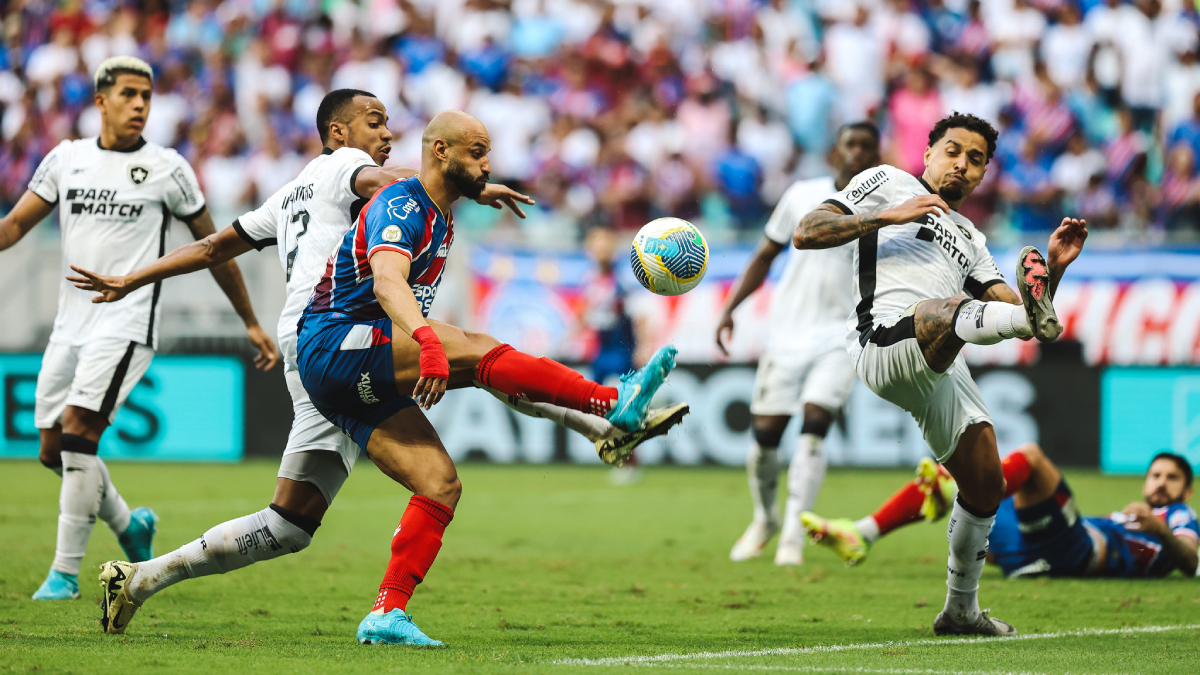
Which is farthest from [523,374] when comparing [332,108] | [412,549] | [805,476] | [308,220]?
[805,476]

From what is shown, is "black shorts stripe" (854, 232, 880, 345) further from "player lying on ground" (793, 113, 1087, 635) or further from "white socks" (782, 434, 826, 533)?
"white socks" (782, 434, 826, 533)

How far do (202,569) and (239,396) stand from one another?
426 inches

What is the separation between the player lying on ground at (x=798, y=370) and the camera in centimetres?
902

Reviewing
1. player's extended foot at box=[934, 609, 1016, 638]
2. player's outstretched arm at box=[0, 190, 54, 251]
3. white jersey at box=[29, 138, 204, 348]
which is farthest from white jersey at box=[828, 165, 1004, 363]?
player's outstretched arm at box=[0, 190, 54, 251]

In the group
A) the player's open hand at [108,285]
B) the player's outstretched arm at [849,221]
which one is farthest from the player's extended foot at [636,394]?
the player's open hand at [108,285]

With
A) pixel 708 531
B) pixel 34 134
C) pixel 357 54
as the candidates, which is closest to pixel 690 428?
pixel 708 531

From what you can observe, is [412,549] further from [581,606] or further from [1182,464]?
[1182,464]

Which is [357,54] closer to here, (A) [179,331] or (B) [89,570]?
(A) [179,331]

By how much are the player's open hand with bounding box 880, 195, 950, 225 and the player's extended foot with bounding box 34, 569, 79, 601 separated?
14.9ft

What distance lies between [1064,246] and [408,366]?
8.50 ft

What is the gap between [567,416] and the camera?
5449 millimetres

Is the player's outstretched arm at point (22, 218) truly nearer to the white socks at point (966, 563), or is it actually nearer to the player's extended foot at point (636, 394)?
the player's extended foot at point (636, 394)

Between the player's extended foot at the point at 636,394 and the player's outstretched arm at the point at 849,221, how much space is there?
1.06 meters

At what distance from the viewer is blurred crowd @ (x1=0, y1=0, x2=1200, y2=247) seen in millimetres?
16625
